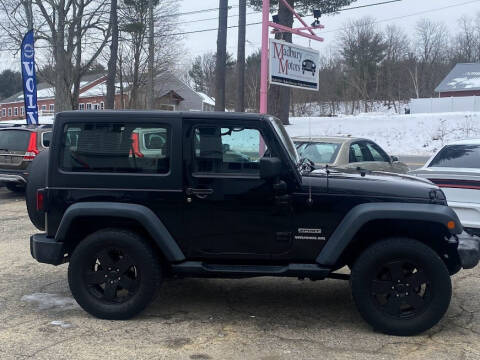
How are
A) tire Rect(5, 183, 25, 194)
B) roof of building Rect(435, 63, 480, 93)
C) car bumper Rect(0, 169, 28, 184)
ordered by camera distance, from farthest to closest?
roof of building Rect(435, 63, 480, 93), tire Rect(5, 183, 25, 194), car bumper Rect(0, 169, 28, 184)

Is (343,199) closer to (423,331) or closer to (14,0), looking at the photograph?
(423,331)

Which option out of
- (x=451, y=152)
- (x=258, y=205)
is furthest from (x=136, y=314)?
(x=451, y=152)

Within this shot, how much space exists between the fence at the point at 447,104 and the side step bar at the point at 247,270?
37103 millimetres

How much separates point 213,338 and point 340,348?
1055 millimetres

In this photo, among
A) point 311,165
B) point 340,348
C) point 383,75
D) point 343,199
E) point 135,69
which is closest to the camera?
point 340,348

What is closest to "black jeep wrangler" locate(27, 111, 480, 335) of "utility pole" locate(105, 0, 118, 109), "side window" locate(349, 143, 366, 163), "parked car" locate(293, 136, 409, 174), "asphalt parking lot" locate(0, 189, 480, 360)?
"asphalt parking lot" locate(0, 189, 480, 360)

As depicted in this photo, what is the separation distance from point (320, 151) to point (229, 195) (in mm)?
4954

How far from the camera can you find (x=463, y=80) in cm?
5034

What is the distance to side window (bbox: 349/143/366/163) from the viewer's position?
9.62 meters

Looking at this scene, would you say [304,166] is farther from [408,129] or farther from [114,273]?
[408,129]

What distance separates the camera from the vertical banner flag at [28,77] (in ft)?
70.6

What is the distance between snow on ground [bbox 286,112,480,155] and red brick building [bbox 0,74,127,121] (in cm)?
2737

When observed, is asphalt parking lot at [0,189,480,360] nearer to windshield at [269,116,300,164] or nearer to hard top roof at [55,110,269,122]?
windshield at [269,116,300,164]

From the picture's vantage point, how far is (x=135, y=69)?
4569 cm
